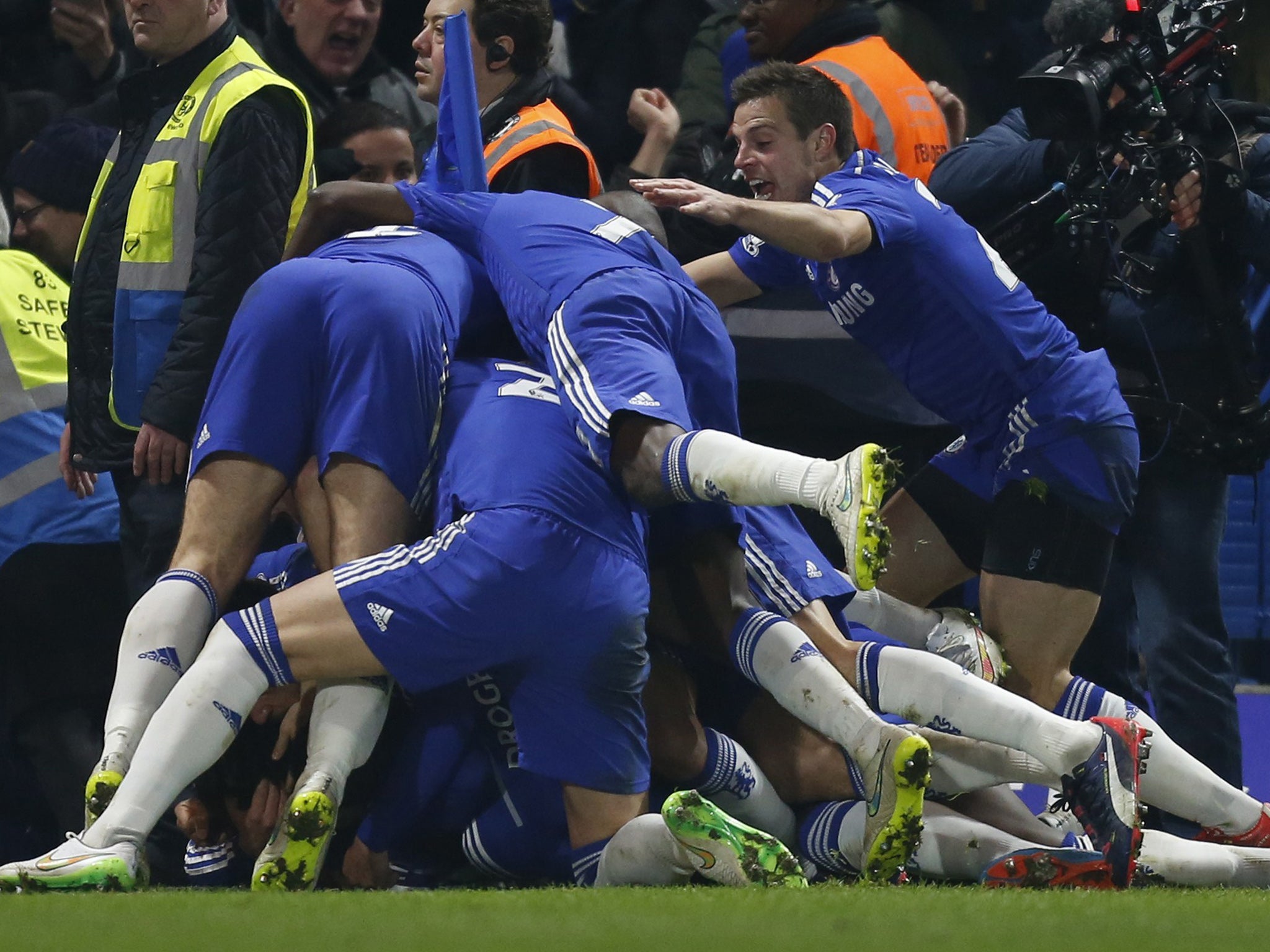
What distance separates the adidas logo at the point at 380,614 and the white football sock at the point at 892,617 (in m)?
1.26

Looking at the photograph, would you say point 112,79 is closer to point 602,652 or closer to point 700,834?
point 602,652

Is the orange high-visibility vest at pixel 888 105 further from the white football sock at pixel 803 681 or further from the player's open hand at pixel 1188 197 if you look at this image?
the white football sock at pixel 803 681

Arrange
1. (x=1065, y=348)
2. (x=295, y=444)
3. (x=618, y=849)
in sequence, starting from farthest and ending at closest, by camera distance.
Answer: (x=1065, y=348) → (x=295, y=444) → (x=618, y=849)

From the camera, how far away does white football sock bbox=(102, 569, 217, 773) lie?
11.7 feet

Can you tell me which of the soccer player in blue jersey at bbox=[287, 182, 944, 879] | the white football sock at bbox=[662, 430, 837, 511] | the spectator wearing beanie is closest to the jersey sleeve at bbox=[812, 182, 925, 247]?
the soccer player in blue jersey at bbox=[287, 182, 944, 879]

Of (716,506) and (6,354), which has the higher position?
(716,506)

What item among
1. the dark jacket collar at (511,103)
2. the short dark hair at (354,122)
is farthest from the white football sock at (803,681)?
the short dark hair at (354,122)

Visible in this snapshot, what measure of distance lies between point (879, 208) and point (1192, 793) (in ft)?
4.72

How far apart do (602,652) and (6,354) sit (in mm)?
2199

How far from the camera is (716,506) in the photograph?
12.7 feet

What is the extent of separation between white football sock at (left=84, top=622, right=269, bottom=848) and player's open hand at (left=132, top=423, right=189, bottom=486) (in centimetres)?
90

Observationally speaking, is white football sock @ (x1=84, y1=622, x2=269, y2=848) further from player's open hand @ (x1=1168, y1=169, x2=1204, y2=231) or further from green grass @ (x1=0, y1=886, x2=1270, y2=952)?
player's open hand @ (x1=1168, y1=169, x2=1204, y2=231)

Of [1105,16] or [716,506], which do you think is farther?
[1105,16]

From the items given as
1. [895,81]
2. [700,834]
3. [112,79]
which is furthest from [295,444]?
[112,79]
